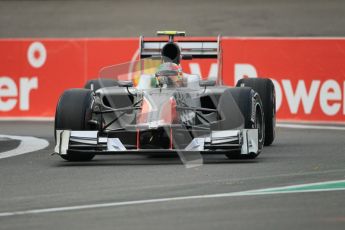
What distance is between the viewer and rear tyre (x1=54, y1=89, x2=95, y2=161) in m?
14.6

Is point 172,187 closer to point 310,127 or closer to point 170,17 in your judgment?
point 310,127

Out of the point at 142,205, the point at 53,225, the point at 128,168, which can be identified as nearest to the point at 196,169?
the point at 128,168

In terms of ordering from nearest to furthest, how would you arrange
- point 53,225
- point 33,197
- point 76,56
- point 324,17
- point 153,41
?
1. point 53,225
2. point 33,197
3. point 153,41
4. point 76,56
5. point 324,17

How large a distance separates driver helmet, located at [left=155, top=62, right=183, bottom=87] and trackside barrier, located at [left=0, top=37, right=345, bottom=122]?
7.21m

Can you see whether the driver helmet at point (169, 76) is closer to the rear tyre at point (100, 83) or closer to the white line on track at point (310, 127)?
the rear tyre at point (100, 83)

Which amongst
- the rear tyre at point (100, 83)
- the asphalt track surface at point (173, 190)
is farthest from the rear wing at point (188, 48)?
the asphalt track surface at point (173, 190)

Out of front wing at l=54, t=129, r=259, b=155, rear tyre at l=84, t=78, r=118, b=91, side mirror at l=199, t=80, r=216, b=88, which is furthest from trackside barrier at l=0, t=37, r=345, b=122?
front wing at l=54, t=129, r=259, b=155

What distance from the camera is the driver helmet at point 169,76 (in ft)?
51.2

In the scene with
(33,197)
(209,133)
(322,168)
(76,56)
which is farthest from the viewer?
(76,56)

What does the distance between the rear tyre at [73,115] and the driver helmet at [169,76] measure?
1.22 m

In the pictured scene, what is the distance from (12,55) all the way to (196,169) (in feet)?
38.6

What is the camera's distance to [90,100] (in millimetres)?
14891

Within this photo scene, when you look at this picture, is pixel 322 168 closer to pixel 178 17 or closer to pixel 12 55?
pixel 12 55

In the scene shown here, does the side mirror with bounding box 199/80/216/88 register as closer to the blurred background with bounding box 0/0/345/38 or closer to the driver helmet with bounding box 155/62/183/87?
the driver helmet with bounding box 155/62/183/87
